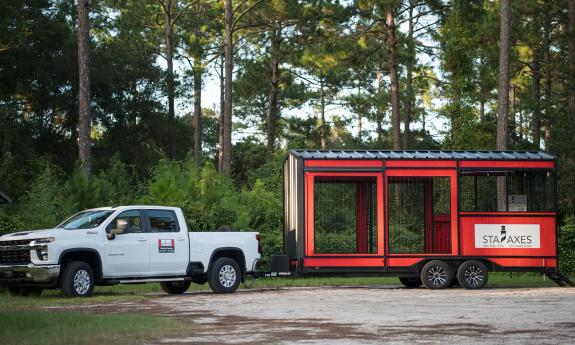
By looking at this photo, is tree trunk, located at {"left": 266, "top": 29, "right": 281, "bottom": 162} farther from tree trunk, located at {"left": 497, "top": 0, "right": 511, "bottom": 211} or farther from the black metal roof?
the black metal roof

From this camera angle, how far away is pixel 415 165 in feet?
80.1

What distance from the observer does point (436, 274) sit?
80.7ft

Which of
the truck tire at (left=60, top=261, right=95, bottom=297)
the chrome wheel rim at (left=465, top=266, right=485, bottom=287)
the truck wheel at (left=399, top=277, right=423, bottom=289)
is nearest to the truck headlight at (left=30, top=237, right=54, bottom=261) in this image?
the truck tire at (left=60, top=261, right=95, bottom=297)

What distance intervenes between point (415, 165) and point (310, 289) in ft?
12.8

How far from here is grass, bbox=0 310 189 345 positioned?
12508 mm

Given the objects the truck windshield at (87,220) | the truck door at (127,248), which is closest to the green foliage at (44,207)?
the truck windshield at (87,220)

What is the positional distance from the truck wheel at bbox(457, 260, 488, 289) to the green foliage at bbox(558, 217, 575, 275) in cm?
468

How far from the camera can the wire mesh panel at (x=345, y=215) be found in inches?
957

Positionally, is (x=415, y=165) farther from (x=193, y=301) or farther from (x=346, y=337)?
(x=346, y=337)

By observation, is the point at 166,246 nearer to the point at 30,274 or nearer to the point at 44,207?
the point at 30,274

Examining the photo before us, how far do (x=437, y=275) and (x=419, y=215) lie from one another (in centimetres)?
171

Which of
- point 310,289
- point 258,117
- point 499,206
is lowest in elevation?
point 310,289

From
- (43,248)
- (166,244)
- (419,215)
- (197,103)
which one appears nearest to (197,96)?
(197,103)

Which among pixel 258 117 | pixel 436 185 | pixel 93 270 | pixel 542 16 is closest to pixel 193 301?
pixel 93 270
